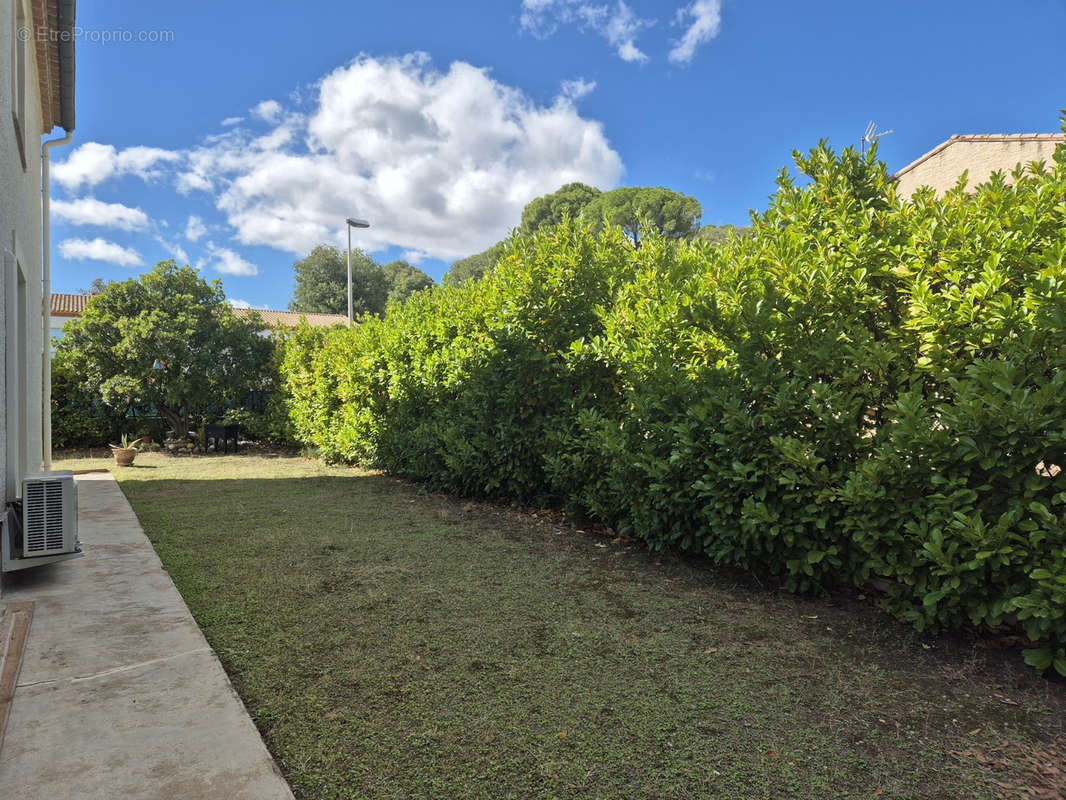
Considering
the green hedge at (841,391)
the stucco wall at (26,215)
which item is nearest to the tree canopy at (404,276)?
the stucco wall at (26,215)

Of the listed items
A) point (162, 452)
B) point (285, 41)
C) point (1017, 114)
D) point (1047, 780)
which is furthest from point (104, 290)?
point (1017, 114)

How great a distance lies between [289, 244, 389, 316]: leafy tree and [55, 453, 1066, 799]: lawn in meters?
41.1

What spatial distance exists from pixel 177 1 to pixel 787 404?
8.05m

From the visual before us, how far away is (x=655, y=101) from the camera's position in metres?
11.7

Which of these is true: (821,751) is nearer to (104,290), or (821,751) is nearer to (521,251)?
(521,251)

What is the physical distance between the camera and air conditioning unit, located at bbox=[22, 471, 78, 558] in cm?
396

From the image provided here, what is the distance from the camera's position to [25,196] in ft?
18.9

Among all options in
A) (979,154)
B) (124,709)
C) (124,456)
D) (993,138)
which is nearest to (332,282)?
(124,456)

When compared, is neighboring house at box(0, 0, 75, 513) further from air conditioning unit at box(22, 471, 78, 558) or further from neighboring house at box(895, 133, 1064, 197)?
neighboring house at box(895, 133, 1064, 197)

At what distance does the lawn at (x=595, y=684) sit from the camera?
6.63 ft

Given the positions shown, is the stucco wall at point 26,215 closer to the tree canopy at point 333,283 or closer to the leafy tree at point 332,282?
the tree canopy at point 333,283

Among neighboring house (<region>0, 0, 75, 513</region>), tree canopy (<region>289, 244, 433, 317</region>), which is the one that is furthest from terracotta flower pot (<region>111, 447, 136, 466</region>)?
tree canopy (<region>289, 244, 433, 317</region>)

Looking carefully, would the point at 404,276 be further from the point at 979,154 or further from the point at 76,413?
the point at 979,154

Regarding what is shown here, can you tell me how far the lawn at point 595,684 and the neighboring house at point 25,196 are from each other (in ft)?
5.67
